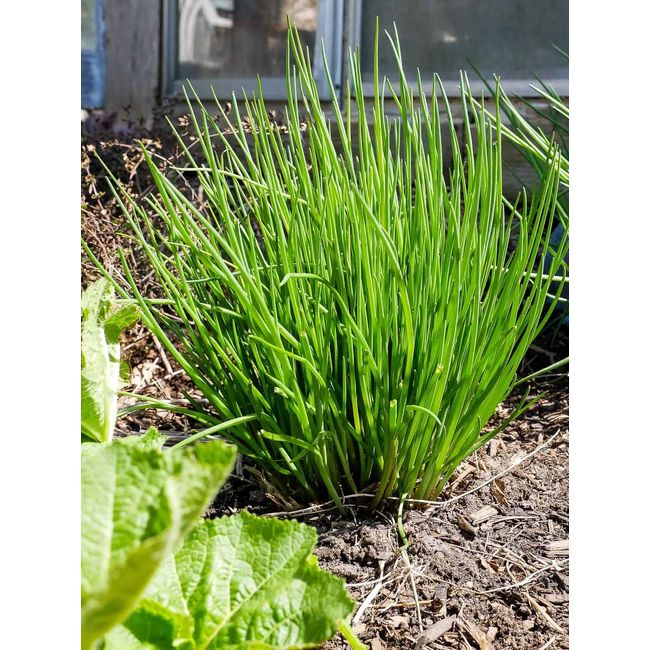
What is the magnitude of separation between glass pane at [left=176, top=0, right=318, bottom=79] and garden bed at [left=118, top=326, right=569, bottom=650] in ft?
6.06

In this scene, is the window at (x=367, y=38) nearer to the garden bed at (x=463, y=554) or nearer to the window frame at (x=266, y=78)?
the window frame at (x=266, y=78)

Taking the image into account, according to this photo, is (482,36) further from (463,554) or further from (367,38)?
(463,554)

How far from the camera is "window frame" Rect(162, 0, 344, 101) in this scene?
92.2 inches

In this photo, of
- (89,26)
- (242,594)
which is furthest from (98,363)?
(89,26)

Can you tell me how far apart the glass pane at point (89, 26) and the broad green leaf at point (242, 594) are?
94.9 inches

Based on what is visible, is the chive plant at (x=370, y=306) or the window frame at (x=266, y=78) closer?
the chive plant at (x=370, y=306)

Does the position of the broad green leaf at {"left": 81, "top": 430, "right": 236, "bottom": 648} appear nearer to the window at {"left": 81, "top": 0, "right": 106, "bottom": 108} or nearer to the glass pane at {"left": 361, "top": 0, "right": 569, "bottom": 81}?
the glass pane at {"left": 361, "top": 0, "right": 569, "bottom": 81}

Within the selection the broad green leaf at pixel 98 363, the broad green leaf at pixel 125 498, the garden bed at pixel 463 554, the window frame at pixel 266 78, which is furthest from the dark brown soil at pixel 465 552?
the window frame at pixel 266 78

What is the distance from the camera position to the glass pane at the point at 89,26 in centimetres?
256

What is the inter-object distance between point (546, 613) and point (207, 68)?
2.29 metres

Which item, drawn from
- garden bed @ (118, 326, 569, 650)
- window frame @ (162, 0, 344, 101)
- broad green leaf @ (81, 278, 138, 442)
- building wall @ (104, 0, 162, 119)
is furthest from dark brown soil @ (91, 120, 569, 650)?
building wall @ (104, 0, 162, 119)
